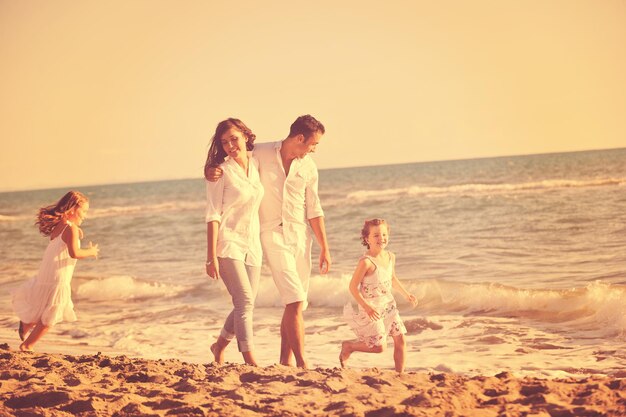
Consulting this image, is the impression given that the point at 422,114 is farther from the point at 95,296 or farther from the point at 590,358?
the point at 590,358

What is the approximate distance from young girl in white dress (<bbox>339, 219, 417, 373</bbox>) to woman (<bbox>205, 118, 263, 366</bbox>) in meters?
0.74

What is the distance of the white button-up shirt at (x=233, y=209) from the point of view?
500cm

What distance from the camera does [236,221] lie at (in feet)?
16.5

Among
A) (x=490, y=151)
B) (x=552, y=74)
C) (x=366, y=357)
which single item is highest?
(x=552, y=74)

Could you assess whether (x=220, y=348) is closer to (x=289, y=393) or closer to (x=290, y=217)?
(x=290, y=217)

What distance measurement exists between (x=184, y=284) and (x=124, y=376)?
7.79m

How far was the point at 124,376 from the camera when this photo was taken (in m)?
4.86

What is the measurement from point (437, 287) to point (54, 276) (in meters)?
5.33

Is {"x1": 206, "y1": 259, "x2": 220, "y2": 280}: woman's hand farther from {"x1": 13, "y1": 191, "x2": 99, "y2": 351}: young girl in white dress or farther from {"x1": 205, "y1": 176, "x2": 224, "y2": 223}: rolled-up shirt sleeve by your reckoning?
{"x1": 13, "y1": 191, "x2": 99, "y2": 351}: young girl in white dress

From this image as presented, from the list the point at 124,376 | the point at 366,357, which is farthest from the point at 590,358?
the point at 124,376

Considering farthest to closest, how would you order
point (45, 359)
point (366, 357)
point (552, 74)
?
1. point (552, 74)
2. point (366, 357)
3. point (45, 359)

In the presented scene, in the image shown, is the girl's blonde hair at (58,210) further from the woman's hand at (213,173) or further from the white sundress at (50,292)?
the woman's hand at (213,173)

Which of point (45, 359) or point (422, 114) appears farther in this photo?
point (422, 114)

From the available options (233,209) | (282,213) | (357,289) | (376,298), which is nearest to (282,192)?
(282,213)
